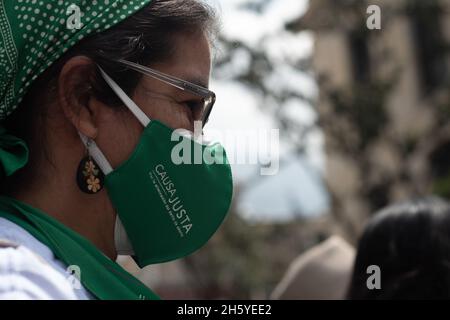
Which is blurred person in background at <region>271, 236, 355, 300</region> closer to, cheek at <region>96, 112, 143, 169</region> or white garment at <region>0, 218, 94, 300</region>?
cheek at <region>96, 112, 143, 169</region>

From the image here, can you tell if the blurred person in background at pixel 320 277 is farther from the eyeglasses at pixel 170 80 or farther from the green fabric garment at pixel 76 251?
the green fabric garment at pixel 76 251

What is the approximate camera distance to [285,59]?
32.4ft

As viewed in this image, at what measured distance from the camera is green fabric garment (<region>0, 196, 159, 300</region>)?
1.43 metres

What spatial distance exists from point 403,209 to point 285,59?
734 cm

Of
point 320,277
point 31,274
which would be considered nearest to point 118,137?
point 31,274

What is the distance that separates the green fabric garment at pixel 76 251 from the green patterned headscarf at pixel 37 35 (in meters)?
0.13

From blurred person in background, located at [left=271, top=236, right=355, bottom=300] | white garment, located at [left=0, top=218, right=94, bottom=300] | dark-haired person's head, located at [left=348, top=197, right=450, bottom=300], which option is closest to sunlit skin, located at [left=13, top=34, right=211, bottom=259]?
white garment, located at [left=0, top=218, right=94, bottom=300]

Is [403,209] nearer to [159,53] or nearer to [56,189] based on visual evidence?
[159,53]

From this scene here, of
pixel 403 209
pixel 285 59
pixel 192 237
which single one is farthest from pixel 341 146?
pixel 192 237

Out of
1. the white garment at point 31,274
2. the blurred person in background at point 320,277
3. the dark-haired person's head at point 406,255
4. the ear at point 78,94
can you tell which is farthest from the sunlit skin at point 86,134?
the blurred person in background at point 320,277

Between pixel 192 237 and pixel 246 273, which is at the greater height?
pixel 192 237

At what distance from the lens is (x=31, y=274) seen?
129 centimetres

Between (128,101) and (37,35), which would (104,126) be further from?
(37,35)

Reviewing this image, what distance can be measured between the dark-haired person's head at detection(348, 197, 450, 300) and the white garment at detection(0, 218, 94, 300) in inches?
55.3
